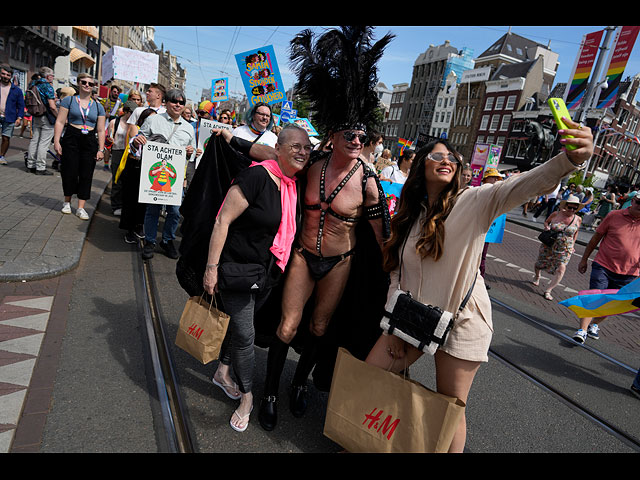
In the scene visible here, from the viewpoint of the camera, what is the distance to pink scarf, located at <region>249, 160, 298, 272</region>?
256 centimetres

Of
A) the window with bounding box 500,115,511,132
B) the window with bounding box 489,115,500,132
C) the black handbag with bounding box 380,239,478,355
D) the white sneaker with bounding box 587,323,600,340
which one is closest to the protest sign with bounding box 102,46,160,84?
the black handbag with bounding box 380,239,478,355

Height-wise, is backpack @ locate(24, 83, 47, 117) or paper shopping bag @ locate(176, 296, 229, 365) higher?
A: backpack @ locate(24, 83, 47, 117)

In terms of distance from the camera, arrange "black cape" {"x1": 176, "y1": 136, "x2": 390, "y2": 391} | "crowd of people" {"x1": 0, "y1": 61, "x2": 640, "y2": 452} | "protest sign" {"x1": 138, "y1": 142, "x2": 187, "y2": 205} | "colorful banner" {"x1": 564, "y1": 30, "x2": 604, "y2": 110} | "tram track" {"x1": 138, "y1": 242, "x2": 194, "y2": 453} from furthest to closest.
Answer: "colorful banner" {"x1": 564, "y1": 30, "x2": 604, "y2": 110} < "protest sign" {"x1": 138, "y1": 142, "x2": 187, "y2": 205} < "black cape" {"x1": 176, "y1": 136, "x2": 390, "y2": 391} < "tram track" {"x1": 138, "y1": 242, "x2": 194, "y2": 453} < "crowd of people" {"x1": 0, "y1": 61, "x2": 640, "y2": 452}

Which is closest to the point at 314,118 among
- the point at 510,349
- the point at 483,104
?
the point at 510,349

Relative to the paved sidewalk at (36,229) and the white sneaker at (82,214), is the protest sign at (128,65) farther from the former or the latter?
the white sneaker at (82,214)

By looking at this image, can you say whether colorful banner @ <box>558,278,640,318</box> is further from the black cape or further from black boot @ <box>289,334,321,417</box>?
black boot @ <box>289,334,321,417</box>

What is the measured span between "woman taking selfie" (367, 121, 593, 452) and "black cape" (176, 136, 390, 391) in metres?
0.42

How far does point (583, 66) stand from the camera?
1727 cm

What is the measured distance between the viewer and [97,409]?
2.54m

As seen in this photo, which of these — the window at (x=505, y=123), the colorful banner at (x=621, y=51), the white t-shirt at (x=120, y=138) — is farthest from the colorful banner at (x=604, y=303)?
the window at (x=505, y=123)

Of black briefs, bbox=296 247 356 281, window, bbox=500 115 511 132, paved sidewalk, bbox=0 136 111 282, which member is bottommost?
paved sidewalk, bbox=0 136 111 282

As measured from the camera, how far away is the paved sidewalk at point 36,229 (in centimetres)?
430
